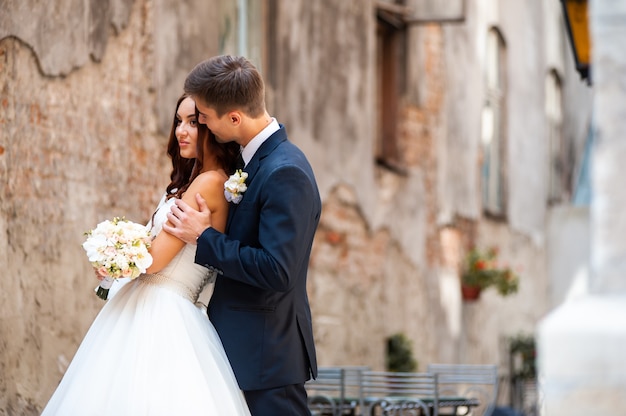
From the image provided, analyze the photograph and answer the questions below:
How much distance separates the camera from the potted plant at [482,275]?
510 inches

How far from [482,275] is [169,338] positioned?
30.6 feet

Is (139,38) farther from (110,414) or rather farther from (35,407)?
(110,414)

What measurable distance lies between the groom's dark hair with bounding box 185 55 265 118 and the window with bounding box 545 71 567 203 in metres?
14.4

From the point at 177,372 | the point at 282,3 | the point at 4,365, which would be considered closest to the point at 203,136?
the point at 177,372

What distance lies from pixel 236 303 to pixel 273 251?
11.6 inches

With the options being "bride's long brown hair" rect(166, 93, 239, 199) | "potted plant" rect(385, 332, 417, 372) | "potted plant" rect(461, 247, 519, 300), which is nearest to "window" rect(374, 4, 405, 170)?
"potted plant" rect(385, 332, 417, 372)

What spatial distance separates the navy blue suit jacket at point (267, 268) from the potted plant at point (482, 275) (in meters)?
9.06

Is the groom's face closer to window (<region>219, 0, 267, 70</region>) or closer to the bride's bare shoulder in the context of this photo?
the bride's bare shoulder

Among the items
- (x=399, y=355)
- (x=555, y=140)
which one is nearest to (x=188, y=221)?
(x=399, y=355)

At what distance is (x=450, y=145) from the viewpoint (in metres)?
12.9

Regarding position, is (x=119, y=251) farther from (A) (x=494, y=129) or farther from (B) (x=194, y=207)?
(A) (x=494, y=129)

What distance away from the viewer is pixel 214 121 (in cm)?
398

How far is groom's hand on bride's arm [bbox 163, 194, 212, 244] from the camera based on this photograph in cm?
399

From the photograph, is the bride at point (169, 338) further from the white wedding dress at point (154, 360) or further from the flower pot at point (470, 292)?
the flower pot at point (470, 292)
